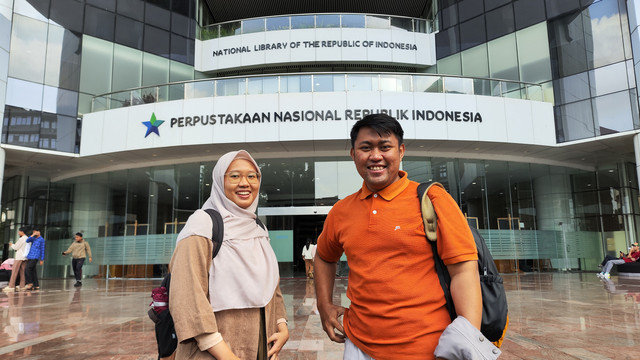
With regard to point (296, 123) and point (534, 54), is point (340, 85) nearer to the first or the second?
point (296, 123)

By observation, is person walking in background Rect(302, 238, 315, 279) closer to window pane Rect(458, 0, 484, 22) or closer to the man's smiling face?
window pane Rect(458, 0, 484, 22)

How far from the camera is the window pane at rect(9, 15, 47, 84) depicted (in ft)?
49.7

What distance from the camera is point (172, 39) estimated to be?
18.6 meters

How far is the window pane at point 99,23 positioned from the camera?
16.8 m

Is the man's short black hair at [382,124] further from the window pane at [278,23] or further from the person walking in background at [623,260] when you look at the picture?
the window pane at [278,23]

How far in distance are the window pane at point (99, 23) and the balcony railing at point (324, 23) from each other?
200 inches

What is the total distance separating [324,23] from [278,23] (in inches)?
87.5

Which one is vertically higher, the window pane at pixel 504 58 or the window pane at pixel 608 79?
the window pane at pixel 504 58

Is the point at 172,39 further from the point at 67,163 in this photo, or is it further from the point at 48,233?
the point at 48,233

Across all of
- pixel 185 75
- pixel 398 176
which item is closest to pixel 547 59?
pixel 185 75

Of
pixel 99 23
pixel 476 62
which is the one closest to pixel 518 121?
pixel 476 62

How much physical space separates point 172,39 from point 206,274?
63.7ft

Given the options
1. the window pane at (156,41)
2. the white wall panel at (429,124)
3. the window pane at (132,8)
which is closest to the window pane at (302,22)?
the window pane at (156,41)

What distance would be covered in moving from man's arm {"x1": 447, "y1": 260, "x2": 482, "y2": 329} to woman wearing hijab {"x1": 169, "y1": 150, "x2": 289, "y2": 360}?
0.88m
